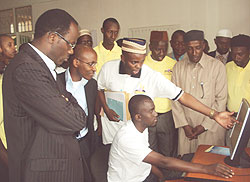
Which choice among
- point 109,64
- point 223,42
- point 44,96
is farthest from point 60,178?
point 223,42

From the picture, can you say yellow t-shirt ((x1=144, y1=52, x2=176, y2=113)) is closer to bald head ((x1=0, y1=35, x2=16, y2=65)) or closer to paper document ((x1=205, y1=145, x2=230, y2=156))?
paper document ((x1=205, y1=145, x2=230, y2=156))

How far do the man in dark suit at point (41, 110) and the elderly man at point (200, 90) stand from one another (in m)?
1.64

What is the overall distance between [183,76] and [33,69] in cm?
188

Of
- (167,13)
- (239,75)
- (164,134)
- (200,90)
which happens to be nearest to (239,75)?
(239,75)

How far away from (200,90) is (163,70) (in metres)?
0.60

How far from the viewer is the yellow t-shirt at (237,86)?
2.66 metres

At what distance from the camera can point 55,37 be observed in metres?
1.28

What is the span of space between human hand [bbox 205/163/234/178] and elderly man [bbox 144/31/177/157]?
1.37m

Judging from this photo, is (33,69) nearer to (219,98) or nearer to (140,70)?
(140,70)

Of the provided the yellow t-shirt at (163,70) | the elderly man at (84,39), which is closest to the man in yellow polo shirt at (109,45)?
the elderly man at (84,39)

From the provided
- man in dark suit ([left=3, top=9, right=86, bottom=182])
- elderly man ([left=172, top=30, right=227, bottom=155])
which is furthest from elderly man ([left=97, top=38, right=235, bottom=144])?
man in dark suit ([left=3, top=9, right=86, bottom=182])

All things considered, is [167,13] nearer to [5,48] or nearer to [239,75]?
[239,75]

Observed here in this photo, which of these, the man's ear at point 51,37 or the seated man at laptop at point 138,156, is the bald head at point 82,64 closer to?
the seated man at laptop at point 138,156

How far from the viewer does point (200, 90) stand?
2.65 metres
